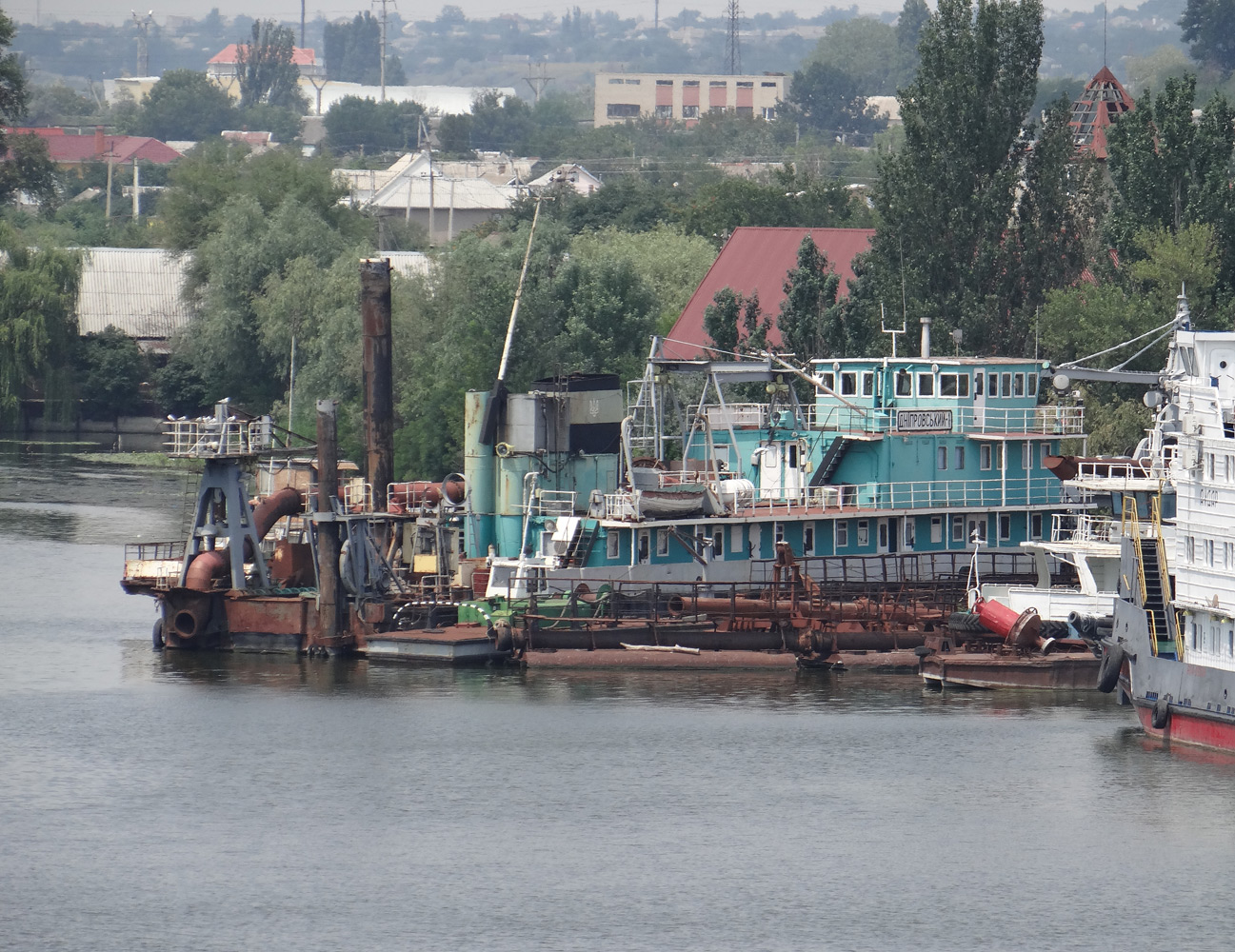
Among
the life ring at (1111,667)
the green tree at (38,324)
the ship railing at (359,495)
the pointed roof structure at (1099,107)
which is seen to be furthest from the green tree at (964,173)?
the green tree at (38,324)

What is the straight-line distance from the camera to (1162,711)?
4422 centimetres

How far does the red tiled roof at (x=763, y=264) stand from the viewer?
283 ft

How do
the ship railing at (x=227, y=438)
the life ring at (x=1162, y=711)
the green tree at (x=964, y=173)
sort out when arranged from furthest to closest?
the green tree at (x=964, y=173), the ship railing at (x=227, y=438), the life ring at (x=1162, y=711)

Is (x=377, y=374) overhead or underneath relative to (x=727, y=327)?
underneath

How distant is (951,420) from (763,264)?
3135cm

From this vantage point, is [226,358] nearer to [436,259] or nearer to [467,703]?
[436,259]

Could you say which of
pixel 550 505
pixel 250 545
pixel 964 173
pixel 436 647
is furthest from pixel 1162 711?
pixel 964 173

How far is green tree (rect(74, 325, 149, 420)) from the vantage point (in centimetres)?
10662

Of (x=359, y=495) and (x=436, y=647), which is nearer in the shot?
(x=436, y=647)

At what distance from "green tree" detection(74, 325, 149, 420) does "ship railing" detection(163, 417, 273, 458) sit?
2008 inches

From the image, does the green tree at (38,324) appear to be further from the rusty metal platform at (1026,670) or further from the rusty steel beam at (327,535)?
the rusty metal platform at (1026,670)

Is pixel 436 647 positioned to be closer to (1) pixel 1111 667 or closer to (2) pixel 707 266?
(1) pixel 1111 667

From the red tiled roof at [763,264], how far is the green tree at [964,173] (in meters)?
13.3

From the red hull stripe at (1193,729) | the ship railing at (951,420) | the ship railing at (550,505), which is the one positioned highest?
the ship railing at (951,420)
